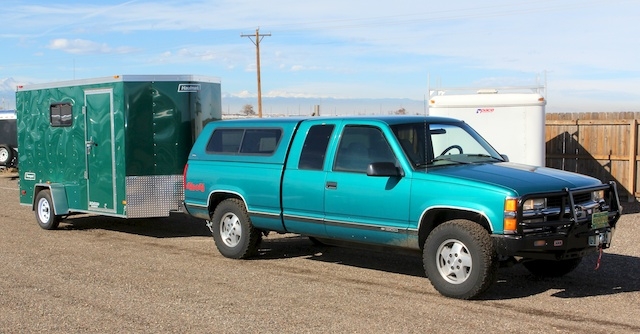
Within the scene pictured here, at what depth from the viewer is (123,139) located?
1221 centimetres

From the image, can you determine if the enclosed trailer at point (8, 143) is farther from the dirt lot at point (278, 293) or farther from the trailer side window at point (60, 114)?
the dirt lot at point (278, 293)

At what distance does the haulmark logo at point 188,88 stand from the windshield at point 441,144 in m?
4.87

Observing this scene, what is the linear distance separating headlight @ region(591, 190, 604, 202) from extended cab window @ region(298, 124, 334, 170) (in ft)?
10.1

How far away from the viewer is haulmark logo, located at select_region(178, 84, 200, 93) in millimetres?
12547

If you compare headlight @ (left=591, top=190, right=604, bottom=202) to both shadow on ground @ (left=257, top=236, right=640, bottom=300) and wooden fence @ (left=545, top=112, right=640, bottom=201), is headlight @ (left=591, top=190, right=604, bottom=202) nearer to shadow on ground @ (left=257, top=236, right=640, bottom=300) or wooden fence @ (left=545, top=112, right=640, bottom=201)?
shadow on ground @ (left=257, top=236, right=640, bottom=300)

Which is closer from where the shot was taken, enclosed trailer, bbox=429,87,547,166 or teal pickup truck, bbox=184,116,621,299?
teal pickup truck, bbox=184,116,621,299

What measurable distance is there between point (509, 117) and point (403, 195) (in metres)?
7.69

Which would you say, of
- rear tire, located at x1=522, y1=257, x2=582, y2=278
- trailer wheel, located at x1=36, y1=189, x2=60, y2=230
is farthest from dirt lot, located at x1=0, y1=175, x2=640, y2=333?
trailer wheel, located at x1=36, y1=189, x2=60, y2=230

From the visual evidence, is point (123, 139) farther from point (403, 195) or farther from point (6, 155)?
point (6, 155)

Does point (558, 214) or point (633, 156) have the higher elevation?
point (633, 156)

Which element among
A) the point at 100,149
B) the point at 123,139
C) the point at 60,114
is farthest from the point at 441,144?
the point at 60,114

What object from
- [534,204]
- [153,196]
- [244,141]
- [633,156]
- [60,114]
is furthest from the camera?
[633,156]

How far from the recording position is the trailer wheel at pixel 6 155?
2655cm

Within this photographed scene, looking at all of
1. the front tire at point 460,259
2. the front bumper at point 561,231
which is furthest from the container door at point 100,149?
the front bumper at point 561,231
